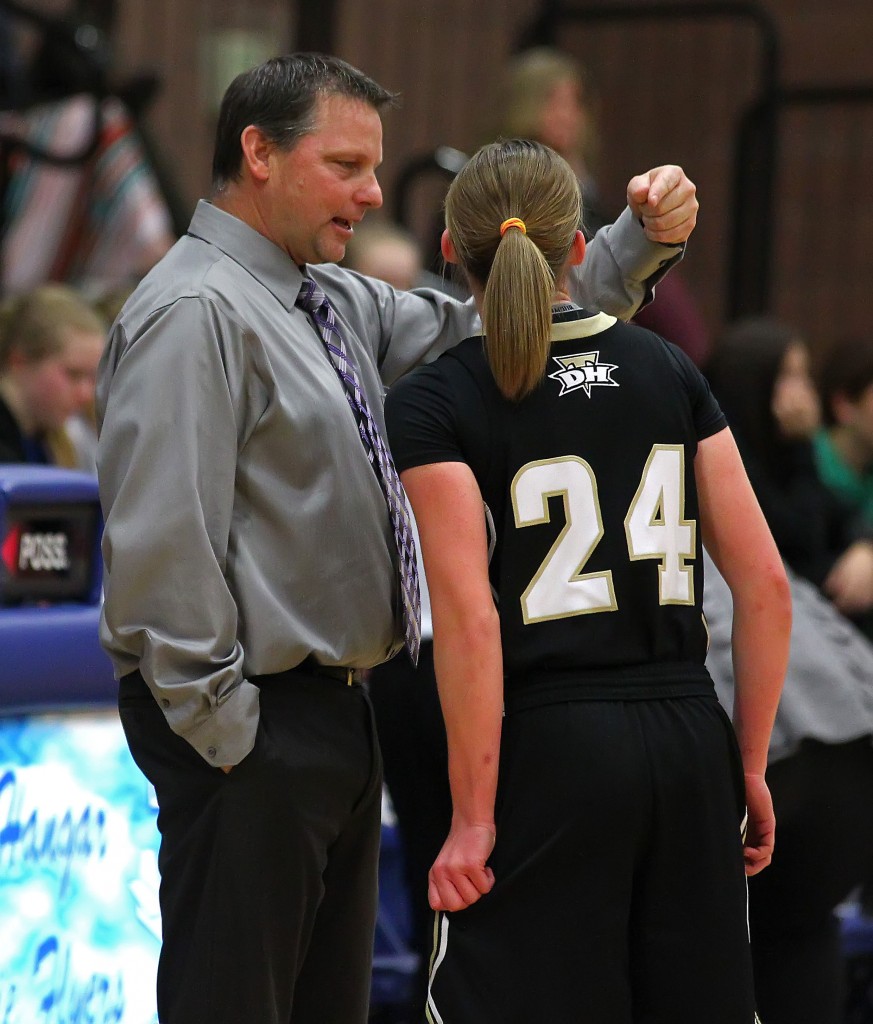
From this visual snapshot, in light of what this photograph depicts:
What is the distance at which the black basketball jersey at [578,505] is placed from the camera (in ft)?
6.69

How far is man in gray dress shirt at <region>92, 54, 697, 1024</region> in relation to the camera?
6.89 feet

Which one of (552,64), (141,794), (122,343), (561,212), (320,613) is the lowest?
(141,794)

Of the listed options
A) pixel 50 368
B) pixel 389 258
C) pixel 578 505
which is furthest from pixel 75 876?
pixel 389 258

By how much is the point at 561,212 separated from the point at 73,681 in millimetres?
1082

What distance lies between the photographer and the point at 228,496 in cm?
213

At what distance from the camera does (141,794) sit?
268cm

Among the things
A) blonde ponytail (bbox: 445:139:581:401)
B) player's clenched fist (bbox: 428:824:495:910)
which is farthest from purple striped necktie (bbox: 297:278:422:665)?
player's clenched fist (bbox: 428:824:495:910)

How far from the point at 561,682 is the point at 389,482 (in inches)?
16.0

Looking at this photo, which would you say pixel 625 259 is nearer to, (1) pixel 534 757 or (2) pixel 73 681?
(1) pixel 534 757

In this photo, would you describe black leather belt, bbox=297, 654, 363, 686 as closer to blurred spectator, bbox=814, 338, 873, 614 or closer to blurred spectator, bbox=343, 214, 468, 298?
blurred spectator, bbox=814, 338, 873, 614

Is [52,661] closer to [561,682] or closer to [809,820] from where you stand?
[561,682]

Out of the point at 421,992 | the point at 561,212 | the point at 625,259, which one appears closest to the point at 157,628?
the point at 561,212

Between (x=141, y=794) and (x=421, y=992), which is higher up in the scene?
(x=141, y=794)

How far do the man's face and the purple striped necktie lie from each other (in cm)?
8
